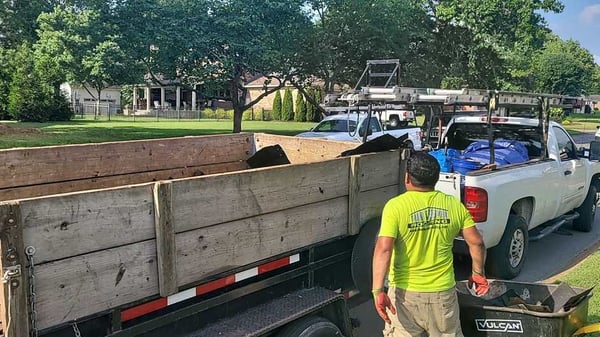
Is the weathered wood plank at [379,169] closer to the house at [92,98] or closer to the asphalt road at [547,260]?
the asphalt road at [547,260]

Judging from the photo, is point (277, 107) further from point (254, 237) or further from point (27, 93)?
point (254, 237)

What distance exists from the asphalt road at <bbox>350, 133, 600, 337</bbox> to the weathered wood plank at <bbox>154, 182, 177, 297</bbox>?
275cm

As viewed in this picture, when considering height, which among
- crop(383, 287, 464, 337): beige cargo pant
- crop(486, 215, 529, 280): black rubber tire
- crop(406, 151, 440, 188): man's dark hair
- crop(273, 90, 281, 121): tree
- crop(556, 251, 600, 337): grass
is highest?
crop(273, 90, 281, 121): tree

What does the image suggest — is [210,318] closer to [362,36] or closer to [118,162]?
[118,162]

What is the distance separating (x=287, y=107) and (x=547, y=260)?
4153 centimetres

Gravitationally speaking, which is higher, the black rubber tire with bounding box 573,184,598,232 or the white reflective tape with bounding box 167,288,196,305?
the white reflective tape with bounding box 167,288,196,305

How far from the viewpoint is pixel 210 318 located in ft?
10.0

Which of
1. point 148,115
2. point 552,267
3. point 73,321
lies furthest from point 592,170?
point 148,115

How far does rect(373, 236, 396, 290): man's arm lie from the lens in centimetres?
305

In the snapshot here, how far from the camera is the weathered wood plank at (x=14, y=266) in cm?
208

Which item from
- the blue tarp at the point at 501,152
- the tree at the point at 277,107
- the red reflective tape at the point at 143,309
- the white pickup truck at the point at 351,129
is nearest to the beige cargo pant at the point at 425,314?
the red reflective tape at the point at 143,309

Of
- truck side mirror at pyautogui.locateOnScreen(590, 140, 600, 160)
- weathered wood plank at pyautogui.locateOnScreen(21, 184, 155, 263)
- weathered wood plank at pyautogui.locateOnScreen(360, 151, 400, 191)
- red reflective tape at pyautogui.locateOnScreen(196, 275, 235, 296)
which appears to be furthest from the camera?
truck side mirror at pyautogui.locateOnScreen(590, 140, 600, 160)

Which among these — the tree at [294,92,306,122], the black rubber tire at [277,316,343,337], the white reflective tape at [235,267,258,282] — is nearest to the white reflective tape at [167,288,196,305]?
the white reflective tape at [235,267,258,282]

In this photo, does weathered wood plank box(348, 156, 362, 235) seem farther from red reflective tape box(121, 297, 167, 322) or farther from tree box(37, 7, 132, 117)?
tree box(37, 7, 132, 117)
